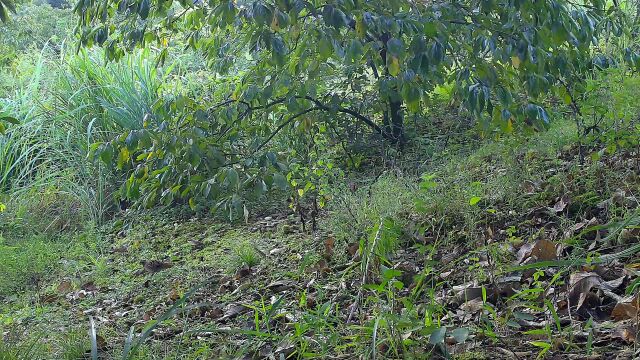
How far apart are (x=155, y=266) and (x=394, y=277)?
1934mm

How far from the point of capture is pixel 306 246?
397 centimetres

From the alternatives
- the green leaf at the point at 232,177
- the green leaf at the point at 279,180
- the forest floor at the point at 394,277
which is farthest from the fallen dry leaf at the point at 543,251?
the green leaf at the point at 232,177

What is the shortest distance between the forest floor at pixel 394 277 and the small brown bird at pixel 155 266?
1cm

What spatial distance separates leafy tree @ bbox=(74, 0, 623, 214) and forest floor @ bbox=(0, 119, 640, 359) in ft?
1.29

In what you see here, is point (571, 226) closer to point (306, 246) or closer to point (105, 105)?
point (306, 246)

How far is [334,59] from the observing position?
13.8ft

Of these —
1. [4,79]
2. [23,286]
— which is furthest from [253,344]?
[4,79]

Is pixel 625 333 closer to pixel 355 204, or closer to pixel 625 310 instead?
pixel 625 310

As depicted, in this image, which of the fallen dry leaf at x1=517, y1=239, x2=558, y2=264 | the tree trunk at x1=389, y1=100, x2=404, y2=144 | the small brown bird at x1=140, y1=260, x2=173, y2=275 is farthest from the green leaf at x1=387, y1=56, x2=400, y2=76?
the tree trunk at x1=389, y1=100, x2=404, y2=144

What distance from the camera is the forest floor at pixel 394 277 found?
7.53 ft

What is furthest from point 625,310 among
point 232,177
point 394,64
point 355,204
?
point 232,177

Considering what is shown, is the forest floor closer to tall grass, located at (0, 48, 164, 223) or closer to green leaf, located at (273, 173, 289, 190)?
green leaf, located at (273, 173, 289, 190)

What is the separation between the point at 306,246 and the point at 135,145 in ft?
3.46

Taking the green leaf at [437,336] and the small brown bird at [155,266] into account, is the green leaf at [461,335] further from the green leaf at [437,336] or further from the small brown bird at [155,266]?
the small brown bird at [155,266]
